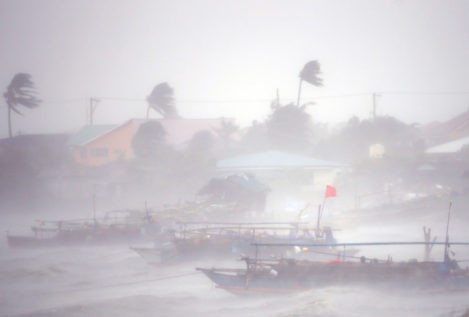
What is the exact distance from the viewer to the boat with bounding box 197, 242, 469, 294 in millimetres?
14719

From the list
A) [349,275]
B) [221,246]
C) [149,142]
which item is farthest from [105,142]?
[349,275]

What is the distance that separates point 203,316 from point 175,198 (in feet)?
83.7

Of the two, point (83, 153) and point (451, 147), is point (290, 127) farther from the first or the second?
point (83, 153)

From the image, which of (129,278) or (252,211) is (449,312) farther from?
(252,211)

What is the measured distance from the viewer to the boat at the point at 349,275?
48.3ft

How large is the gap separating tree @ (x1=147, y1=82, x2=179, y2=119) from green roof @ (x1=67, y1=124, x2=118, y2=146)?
451 cm

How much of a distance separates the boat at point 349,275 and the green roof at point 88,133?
31104 mm

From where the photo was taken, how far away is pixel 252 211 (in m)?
27.9

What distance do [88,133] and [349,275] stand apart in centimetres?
3566

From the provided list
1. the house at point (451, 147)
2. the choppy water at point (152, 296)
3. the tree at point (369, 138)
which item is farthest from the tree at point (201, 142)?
the choppy water at point (152, 296)

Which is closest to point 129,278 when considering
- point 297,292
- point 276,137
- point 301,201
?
point 297,292

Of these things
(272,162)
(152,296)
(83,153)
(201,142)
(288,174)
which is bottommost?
(152,296)

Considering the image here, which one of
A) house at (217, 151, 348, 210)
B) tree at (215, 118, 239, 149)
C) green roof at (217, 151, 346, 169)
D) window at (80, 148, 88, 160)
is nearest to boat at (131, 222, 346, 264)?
house at (217, 151, 348, 210)

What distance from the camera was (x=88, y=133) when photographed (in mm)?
45469
